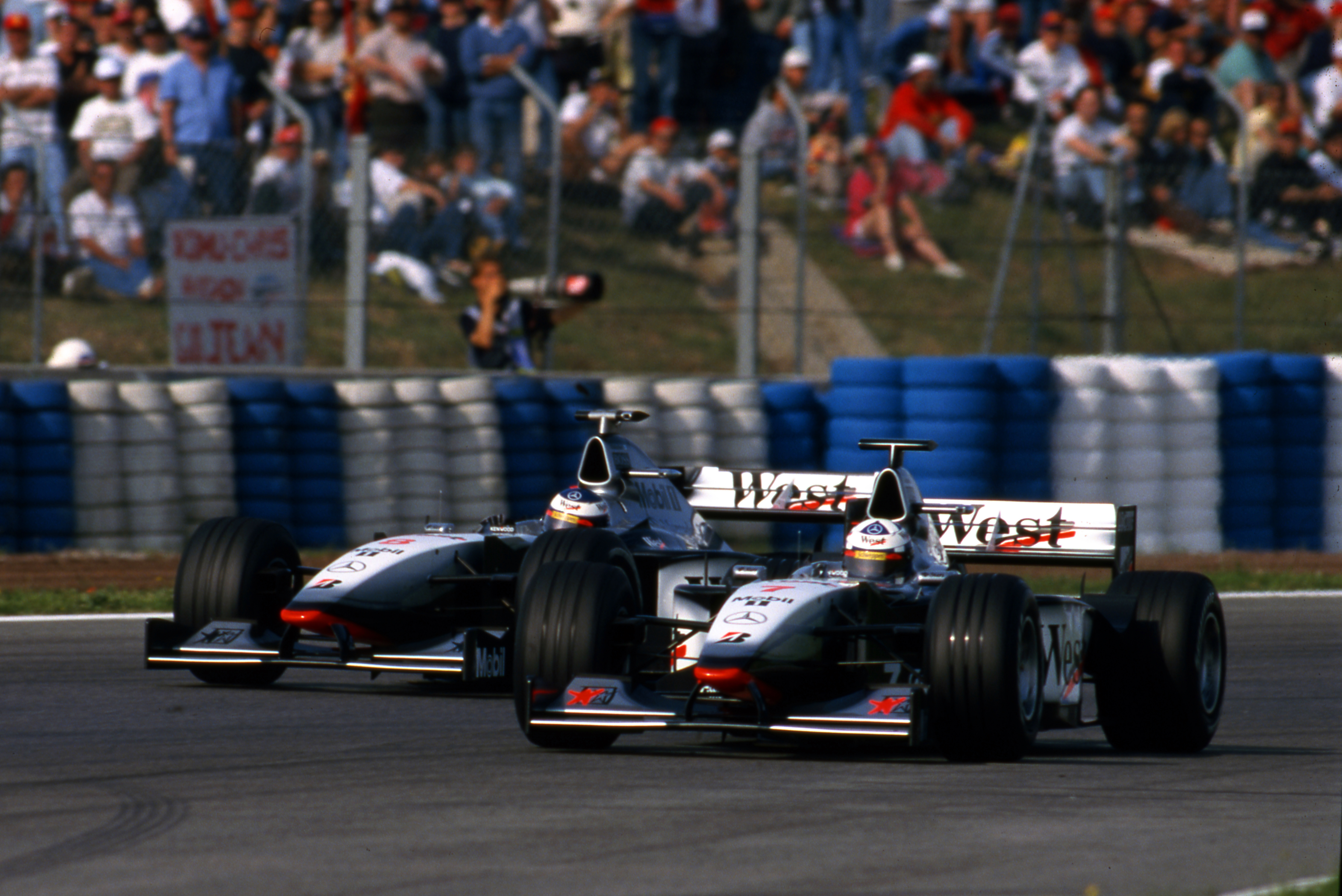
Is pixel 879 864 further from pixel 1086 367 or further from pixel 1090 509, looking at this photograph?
pixel 1086 367

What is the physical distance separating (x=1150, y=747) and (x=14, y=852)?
432 cm

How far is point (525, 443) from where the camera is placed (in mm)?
13922

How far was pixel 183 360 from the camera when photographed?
14109mm

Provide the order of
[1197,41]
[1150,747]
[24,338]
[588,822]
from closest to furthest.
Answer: [588,822] < [1150,747] < [24,338] < [1197,41]

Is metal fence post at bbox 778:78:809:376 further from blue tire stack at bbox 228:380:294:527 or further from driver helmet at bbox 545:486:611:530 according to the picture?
driver helmet at bbox 545:486:611:530

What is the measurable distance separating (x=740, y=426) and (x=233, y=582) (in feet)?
20.4

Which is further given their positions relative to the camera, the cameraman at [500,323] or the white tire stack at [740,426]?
the cameraman at [500,323]

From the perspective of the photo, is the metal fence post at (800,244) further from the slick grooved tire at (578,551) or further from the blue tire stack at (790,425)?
the slick grooved tire at (578,551)

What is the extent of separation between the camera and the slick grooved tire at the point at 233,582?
8617 mm

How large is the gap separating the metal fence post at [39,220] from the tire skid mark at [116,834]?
8.57 m

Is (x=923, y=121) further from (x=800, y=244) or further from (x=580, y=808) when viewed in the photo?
(x=580, y=808)

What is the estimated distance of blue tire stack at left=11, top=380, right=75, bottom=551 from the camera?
12.6m

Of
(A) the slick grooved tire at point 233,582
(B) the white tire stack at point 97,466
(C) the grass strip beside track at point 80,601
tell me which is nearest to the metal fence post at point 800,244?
(B) the white tire stack at point 97,466

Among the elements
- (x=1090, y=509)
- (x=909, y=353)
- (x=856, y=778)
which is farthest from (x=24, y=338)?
(x=856, y=778)
